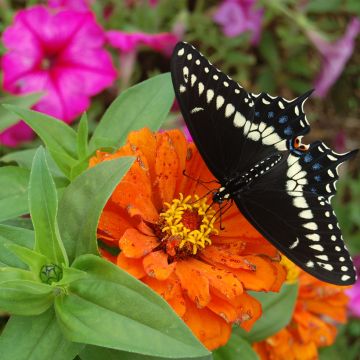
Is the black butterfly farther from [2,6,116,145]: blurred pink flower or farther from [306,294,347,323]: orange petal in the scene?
[2,6,116,145]: blurred pink flower

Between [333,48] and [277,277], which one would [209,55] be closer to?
[333,48]

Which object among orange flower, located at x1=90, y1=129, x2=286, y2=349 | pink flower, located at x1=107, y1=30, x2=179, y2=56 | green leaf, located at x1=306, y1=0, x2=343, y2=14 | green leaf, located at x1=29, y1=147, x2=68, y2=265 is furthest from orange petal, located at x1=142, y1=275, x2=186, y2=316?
green leaf, located at x1=306, y1=0, x2=343, y2=14

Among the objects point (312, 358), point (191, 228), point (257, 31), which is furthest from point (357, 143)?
point (191, 228)

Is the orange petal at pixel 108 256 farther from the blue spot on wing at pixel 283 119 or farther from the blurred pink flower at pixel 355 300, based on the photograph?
the blurred pink flower at pixel 355 300

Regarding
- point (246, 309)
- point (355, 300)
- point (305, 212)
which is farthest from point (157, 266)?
point (355, 300)

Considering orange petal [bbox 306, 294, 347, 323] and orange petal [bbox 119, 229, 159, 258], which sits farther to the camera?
orange petal [bbox 306, 294, 347, 323]

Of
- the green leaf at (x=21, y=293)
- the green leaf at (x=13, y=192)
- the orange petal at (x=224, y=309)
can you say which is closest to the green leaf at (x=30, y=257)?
the green leaf at (x=21, y=293)
